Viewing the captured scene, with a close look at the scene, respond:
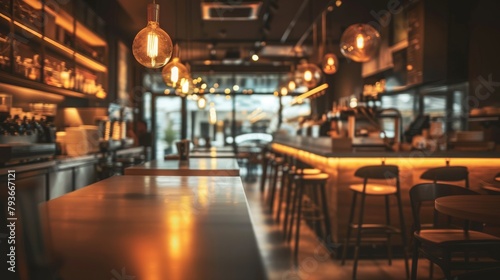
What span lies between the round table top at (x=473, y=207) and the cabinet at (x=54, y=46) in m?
4.06

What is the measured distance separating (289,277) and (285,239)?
1.55m

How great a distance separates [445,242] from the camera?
2.38 meters

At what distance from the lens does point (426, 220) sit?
471cm

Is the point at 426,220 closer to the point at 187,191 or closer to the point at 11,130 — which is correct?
the point at 187,191

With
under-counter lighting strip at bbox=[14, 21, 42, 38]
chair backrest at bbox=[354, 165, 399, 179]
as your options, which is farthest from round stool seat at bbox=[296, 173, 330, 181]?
under-counter lighting strip at bbox=[14, 21, 42, 38]

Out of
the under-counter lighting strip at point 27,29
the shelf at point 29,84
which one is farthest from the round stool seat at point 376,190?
the under-counter lighting strip at point 27,29

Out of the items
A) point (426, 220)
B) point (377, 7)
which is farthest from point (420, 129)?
point (377, 7)

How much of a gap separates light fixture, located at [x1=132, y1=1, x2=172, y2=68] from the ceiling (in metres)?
2.66

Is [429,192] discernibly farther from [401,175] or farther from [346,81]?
[346,81]

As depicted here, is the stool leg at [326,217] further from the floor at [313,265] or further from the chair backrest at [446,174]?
the chair backrest at [446,174]

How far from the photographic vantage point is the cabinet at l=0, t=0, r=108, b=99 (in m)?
4.56

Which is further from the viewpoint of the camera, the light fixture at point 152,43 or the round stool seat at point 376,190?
the round stool seat at point 376,190

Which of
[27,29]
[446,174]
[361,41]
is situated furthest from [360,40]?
[27,29]

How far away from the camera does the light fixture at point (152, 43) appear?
8.84ft
